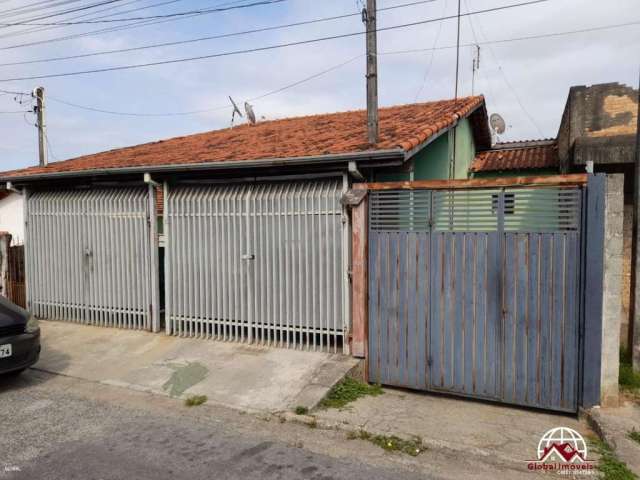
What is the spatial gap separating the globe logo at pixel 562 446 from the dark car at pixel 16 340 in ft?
18.2

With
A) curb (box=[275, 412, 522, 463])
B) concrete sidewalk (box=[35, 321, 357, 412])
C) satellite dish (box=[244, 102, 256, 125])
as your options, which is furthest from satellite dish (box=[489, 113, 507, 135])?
curb (box=[275, 412, 522, 463])

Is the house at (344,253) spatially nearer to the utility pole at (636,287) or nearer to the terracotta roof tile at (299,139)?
the terracotta roof tile at (299,139)

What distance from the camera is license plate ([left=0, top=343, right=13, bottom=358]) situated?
16.8 ft

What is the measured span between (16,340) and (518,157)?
426 inches

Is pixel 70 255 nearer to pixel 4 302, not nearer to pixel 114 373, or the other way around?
pixel 4 302

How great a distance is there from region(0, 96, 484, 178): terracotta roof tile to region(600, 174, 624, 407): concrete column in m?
2.16

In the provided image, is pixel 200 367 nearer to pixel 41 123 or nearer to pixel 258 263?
pixel 258 263

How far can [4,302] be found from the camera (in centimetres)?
575

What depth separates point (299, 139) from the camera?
751 centimetres

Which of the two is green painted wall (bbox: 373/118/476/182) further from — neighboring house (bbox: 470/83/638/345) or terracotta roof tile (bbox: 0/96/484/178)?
neighboring house (bbox: 470/83/638/345)

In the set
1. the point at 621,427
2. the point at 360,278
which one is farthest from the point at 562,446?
the point at 360,278

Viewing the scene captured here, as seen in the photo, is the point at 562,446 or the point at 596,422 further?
the point at 596,422

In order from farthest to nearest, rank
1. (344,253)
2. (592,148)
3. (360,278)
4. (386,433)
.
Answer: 1. (592,148)
2. (344,253)
3. (360,278)
4. (386,433)
